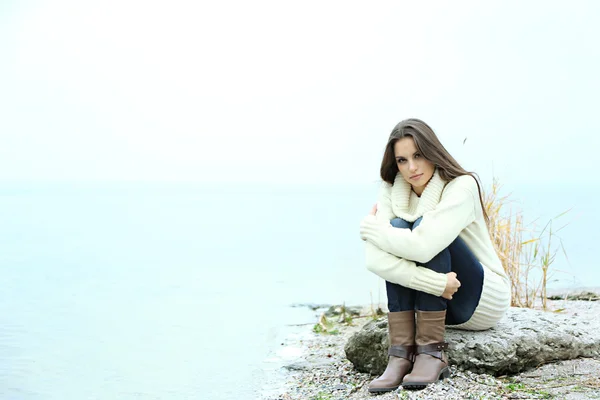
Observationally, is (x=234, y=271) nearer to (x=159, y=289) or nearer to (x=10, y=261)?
(x=159, y=289)

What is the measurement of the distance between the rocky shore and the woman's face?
2.52 ft

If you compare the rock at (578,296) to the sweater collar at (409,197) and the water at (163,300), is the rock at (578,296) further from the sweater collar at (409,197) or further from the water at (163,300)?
the sweater collar at (409,197)

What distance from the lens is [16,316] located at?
22.1 ft

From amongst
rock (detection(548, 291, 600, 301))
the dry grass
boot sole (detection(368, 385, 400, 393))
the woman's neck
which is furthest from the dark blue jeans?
rock (detection(548, 291, 600, 301))

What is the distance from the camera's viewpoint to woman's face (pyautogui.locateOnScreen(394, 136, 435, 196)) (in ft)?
8.81

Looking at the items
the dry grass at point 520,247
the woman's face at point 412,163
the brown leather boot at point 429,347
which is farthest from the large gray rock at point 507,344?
the dry grass at point 520,247

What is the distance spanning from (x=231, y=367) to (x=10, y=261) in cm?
762

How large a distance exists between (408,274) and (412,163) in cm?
50

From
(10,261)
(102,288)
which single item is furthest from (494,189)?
(10,261)

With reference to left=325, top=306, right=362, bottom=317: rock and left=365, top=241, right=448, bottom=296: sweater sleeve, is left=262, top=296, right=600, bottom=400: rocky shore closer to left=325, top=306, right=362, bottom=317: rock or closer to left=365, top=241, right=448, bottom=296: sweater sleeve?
left=365, top=241, right=448, bottom=296: sweater sleeve

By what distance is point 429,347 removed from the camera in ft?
8.44

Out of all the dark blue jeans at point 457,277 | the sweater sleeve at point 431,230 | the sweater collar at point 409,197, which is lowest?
the dark blue jeans at point 457,277

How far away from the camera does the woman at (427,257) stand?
2.51 meters

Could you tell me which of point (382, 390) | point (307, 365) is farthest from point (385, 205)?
point (307, 365)
